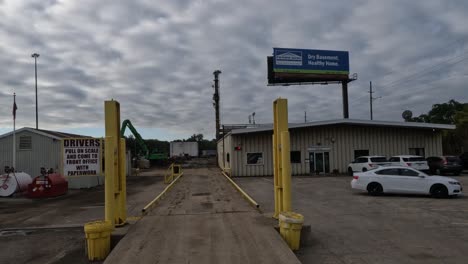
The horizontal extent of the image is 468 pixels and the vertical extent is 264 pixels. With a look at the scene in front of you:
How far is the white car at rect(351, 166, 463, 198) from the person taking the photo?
53.9ft

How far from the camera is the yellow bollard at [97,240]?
760 cm

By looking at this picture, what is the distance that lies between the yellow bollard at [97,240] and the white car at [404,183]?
43.5ft

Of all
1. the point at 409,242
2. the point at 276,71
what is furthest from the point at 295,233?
the point at 276,71

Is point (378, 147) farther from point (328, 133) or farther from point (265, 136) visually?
point (265, 136)

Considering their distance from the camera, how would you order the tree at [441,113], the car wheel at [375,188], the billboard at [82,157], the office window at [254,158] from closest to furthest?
1. the billboard at [82,157]
2. the car wheel at [375,188]
3. the office window at [254,158]
4. the tree at [441,113]

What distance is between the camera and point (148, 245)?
7.46 metres

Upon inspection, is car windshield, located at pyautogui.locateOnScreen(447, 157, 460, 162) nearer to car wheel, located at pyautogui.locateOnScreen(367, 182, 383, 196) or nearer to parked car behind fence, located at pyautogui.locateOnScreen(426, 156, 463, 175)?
parked car behind fence, located at pyautogui.locateOnScreen(426, 156, 463, 175)

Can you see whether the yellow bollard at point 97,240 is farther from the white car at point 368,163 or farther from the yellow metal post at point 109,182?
the white car at point 368,163

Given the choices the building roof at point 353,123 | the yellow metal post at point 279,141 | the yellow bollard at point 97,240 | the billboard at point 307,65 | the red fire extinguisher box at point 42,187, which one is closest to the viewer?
the yellow bollard at point 97,240

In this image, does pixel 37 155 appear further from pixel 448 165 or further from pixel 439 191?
pixel 448 165

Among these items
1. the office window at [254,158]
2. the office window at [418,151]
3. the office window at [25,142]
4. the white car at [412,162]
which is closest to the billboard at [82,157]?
the office window at [25,142]

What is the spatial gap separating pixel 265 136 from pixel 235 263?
27.8 m

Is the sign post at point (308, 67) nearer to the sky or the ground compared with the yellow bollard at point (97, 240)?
nearer to the sky

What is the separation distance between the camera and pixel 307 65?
41.9 metres
